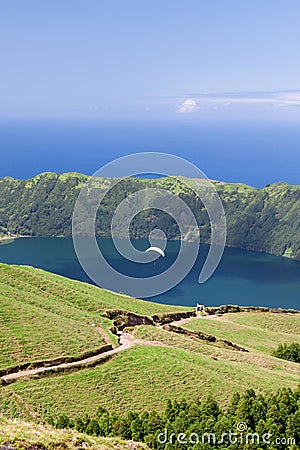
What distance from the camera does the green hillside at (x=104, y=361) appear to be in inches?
1260

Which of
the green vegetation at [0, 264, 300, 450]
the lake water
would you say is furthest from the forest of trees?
the lake water

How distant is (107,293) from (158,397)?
22931 millimetres

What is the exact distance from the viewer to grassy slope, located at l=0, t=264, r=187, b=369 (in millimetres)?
35781

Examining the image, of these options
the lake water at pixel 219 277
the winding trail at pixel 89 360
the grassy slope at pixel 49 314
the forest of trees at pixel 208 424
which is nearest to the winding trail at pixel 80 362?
the winding trail at pixel 89 360

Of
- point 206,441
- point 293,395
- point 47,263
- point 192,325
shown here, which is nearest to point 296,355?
point 192,325

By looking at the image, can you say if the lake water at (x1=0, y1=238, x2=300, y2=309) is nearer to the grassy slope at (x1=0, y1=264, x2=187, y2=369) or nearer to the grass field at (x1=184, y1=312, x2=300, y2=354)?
the grass field at (x1=184, y1=312, x2=300, y2=354)

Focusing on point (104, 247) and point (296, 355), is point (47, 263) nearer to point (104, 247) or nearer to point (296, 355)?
point (104, 247)

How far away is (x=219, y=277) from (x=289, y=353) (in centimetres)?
12098

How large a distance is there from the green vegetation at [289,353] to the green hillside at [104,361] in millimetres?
859

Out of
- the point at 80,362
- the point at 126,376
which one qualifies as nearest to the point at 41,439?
the point at 126,376

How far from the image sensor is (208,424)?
2819 cm

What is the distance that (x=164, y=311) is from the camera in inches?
2170

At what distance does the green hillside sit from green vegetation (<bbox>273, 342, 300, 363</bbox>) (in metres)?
0.86

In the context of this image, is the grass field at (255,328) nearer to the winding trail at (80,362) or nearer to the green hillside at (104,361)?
the green hillside at (104,361)
